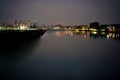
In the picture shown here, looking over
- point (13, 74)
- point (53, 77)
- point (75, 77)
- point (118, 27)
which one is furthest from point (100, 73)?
point (118, 27)

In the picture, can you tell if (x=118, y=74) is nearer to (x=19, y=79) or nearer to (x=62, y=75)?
(x=62, y=75)

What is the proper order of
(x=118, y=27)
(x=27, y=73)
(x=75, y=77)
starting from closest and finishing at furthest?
(x=75, y=77), (x=27, y=73), (x=118, y=27)

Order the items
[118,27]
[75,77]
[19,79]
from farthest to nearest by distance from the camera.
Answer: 1. [118,27]
2. [75,77]
3. [19,79]

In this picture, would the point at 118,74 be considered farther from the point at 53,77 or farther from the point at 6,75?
the point at 6,75

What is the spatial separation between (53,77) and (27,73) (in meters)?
2.46

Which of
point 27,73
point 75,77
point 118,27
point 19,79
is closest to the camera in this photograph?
point 19,79

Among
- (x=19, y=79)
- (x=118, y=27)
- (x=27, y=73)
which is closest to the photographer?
(x=19, y=79)

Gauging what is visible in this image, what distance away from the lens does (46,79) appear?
48.9ft

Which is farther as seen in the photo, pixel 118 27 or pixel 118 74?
pixel 118 27

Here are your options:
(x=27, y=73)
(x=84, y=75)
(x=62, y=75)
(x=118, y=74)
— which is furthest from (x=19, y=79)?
(x=118, y=74)

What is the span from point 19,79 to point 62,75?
3493mm

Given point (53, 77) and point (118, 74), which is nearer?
point (53, 77)

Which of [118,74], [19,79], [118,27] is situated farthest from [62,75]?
[118,27]

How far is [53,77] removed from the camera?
612 inches
